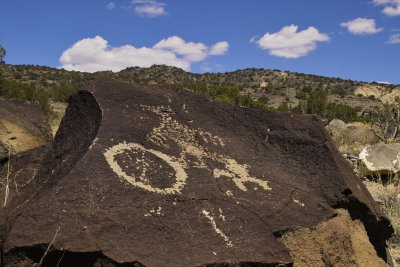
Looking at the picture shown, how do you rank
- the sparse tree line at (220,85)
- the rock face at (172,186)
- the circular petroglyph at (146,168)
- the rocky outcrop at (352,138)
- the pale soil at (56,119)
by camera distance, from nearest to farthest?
1. the rock face at (172,186)
2. the circular petroglyph at (146,168)
3. the pale soil at (56,119)
4. the rocky outcrop at (352,138)
5. the sparse tree line at (220,85)

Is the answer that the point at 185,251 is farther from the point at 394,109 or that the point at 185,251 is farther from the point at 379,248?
the point at 394,109

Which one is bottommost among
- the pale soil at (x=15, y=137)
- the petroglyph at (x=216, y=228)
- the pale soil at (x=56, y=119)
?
the pale soil at (x=56, y=119)

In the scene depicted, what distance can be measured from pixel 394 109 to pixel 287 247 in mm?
10952

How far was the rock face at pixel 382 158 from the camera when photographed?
7.16 m

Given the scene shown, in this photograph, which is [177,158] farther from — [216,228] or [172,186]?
[216,228]

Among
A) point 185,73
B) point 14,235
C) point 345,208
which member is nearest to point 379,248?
Result: point 345,208

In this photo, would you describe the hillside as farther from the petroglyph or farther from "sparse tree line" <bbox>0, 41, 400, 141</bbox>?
the petroglyph

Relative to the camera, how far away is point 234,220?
8.98ft

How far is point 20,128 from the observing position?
500 cm

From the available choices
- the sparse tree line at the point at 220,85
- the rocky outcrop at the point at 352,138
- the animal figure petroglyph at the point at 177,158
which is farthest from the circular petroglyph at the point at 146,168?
the sparse tree line at the point at 220,85

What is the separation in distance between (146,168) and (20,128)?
9.07ft

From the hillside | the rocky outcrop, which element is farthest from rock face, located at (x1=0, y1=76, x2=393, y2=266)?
the hillside

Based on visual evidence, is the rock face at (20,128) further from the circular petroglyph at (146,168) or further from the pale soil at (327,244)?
the pale soil at (327,244)

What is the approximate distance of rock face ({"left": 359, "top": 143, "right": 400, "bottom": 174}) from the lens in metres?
7.16
